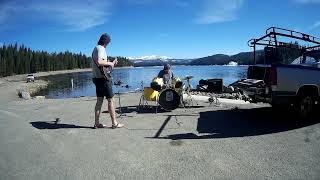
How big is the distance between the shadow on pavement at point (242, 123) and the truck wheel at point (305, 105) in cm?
24

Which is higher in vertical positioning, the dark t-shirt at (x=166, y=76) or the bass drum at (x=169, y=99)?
the dark t-shirt at (x=166, y=76)

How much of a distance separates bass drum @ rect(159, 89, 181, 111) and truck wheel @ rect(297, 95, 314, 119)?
3936mm

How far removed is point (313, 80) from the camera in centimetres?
1002

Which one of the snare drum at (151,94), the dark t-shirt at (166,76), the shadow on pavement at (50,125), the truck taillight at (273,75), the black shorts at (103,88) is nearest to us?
the black shorts at (103,88)

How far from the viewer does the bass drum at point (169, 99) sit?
12062 mm

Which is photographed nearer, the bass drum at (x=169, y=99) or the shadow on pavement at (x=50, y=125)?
the shadow on pavement at (x=50, y=125)

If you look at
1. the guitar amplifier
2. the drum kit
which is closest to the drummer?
the drum kit

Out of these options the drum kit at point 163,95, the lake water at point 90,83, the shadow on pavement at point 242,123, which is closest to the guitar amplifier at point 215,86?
the lake water at point 90,83

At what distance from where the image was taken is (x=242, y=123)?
9852 millimetres

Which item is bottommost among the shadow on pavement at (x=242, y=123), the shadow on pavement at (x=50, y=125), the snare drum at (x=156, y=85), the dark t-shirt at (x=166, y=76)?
the shadow on pavement at (x=50, y=125)

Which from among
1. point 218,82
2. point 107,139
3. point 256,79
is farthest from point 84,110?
point 218,82

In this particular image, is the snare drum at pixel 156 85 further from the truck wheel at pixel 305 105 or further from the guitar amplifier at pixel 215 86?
the guitar amplifier at pixel 215 86

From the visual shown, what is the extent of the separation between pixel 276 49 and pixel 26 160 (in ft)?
34.2

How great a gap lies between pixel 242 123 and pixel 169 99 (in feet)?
10.00
